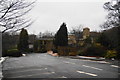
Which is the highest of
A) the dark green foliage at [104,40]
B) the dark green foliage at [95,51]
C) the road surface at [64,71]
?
the dark green foliage at [104,40]

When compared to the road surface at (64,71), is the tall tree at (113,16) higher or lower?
higher

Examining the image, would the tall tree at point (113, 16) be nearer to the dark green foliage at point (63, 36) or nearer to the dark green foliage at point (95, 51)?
the dark green foliage at point (95, 51)

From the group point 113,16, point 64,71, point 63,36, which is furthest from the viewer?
point 63,36

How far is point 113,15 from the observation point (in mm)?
29656

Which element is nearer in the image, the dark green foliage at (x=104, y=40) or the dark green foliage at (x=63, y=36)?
the dark green foliage at (x=104, y=40)

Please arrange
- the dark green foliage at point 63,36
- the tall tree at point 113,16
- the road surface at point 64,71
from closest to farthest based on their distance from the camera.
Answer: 1. the road surface at point 64,71
2. the tall tree at point 113,16
3. the dark green foliage at point 63,36

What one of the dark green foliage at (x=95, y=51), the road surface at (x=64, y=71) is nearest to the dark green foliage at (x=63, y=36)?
the dark green foliage at (x=95, y=51)

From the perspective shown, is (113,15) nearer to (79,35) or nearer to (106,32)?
(106,32)

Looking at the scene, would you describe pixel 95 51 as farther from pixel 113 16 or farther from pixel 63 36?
pixel 63 36

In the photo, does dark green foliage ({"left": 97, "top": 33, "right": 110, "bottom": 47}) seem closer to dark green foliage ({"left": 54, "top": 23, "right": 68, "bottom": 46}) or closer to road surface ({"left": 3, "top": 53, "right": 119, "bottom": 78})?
road surface ({"left": 3, "top": 53, "right": 119, "bottom": 78})

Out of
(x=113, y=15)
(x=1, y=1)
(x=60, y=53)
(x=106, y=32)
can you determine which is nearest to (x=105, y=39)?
(x=106, y=32)

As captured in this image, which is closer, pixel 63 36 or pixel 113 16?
pixel 113 16

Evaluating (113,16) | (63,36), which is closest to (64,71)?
(113,16)

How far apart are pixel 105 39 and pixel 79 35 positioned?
1978 inches
